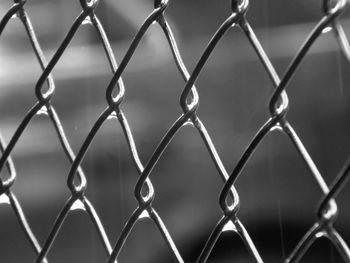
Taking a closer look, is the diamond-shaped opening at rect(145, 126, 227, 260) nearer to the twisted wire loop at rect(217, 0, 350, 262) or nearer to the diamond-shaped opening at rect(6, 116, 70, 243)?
the diamond-shaped opening at rect(6, 116, 70, 243)

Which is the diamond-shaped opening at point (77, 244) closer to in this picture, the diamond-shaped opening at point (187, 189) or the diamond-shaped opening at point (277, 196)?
the diamond-shaped opening at point (187, 189)

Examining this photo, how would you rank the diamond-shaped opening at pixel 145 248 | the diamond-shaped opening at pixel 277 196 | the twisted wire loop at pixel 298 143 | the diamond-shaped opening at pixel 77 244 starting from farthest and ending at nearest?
1. the diamond-shaped opening at pixel 77 244
2. the diamond-shaped opening at pixel 145 248
3. the diamond-shaped opening at pixel 277 196
4. the twisted wire loop at pixel 298 143

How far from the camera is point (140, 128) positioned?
2383 millimetres

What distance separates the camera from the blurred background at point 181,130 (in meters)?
2.10

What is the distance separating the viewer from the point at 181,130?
93.8 inches

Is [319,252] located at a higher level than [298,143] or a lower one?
lower

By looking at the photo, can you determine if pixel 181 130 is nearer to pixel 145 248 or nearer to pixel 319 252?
pixel 145 248

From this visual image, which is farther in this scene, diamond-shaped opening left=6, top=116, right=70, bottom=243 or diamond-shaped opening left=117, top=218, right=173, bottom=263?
diamond-shaped opening left=6, top=116, right=70, bottom=243

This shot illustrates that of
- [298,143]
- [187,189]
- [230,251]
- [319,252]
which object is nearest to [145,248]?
[187,189]

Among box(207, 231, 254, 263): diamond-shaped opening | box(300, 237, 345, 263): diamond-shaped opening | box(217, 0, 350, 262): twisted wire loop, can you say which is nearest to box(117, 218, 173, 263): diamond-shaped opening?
box(207, 231, 254, 263): diamond-shaped opening

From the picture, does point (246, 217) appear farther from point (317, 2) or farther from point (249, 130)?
point (317, 2)

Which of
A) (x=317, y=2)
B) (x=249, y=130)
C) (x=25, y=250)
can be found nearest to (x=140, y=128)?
(x=249, y=130)

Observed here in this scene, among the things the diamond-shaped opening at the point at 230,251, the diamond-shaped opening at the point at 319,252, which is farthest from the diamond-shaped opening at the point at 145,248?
the diamond-shaped opening at the point at 319,252

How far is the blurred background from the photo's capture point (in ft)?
6.88
